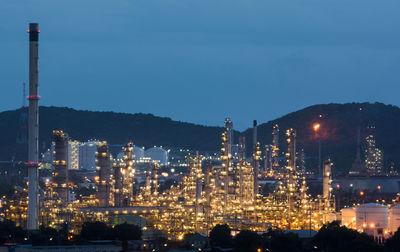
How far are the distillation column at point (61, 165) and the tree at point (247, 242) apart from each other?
25270mm

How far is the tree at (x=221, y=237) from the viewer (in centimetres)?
5975

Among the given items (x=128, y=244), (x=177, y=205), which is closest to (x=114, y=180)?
(x=177, y=205)

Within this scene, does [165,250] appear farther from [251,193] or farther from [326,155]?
[326,155]

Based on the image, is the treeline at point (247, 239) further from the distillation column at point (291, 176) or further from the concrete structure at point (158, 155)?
the concrete structure at point (158, 155)

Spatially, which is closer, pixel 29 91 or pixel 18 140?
pixel 29 91

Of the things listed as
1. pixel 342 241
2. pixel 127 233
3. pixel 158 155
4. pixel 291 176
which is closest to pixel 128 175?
pixel 291 176

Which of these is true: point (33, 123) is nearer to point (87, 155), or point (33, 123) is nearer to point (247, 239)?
point (247, 239)

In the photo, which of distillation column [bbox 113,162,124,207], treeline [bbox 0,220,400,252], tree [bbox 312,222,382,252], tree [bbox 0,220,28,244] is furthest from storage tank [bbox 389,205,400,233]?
tree [bbox 0,220,28,244]

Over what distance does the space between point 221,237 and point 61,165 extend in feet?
75.2

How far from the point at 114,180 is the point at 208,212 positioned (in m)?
11.3

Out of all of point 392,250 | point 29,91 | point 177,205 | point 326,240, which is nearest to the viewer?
point 392,250

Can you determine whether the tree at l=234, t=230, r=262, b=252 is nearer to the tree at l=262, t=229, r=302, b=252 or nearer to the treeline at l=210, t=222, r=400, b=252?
the treeline at l=210, t=222, r=400, b=252

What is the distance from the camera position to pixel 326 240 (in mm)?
57656

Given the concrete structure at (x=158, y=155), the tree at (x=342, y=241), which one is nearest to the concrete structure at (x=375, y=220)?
the tree at (x=342, y=241)
